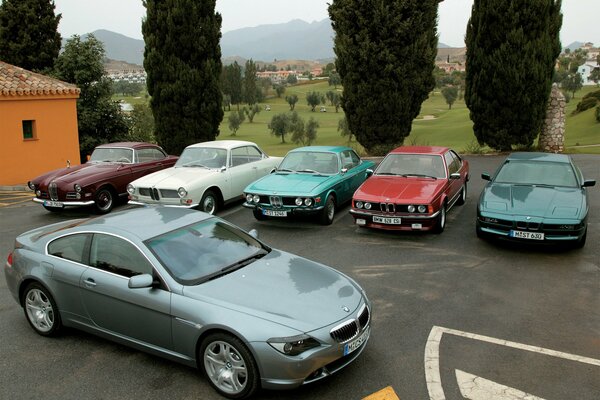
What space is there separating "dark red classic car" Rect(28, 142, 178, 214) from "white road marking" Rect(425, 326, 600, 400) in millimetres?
9145

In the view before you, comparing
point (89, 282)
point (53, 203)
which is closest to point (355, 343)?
point (89, 282)

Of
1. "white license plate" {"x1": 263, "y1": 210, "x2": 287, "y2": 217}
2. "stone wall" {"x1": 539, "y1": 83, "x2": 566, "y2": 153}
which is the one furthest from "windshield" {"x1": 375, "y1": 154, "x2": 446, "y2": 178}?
"stone wall" {"x1": 539, "y1": 83, "x2": 566, "y2": 153}

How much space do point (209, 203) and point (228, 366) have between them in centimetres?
756

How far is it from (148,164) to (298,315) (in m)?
10.3

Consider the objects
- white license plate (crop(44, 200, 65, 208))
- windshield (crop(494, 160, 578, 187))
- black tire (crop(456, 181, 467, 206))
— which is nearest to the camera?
windshield (crop(494, 160, 578, 187))

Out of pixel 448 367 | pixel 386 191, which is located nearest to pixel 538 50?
pixel 386 191

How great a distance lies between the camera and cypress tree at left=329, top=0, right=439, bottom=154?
19828 mm

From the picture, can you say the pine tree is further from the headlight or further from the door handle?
the headlight

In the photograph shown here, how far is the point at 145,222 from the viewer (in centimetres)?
591

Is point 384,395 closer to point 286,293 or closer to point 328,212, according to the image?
point 286,293

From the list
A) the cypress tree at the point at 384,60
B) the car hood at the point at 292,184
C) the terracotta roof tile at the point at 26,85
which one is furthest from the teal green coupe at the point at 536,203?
the terracotta roof tile at the point at 26,85

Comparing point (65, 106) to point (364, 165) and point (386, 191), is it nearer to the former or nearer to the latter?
point (364, 165)

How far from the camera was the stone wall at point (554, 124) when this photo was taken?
20.7 metres

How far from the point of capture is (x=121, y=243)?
5496 mm
